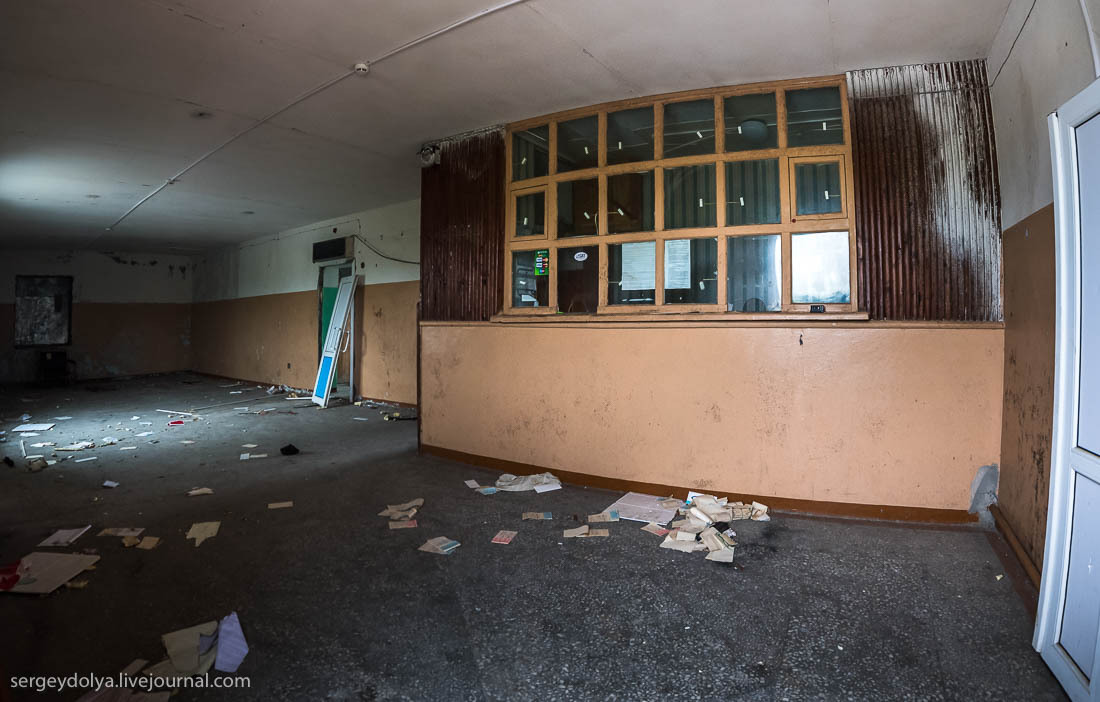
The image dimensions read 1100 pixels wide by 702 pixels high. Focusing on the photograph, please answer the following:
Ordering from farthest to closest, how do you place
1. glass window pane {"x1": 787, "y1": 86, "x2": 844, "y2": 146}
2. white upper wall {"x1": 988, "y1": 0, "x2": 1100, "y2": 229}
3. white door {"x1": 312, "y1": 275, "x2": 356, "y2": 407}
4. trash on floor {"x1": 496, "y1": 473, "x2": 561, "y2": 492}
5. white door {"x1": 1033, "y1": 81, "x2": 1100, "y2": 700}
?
1. white door {"x1": 312, "y1": 275, "x2": 356, "y2": 407}
2. trash on floor {"x1": 496, "y1": 473, "x2": 561, "y2": 492}
3. glass window pane {"x1": 787, "y1": 86, "x2": 844, "y2": 146}
4. white upper wall {"x1": 988, "y1": 0, "x2": 1100, "y2": 229}
5. white door {"x1": 1033, "y1": 81, "x2": 1100, "y2": 700}

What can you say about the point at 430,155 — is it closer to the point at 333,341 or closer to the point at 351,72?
the point at 351,72

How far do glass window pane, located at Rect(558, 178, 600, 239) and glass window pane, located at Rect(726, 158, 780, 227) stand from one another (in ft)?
3.12

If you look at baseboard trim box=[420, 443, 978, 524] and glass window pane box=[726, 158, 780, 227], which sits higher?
glass window pane box=[726, 158, 780, 227]

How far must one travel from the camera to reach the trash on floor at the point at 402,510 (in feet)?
10.2

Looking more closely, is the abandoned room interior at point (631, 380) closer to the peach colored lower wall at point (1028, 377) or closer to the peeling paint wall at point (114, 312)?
Answer: the peach colored lower wall at point (1028, 377)

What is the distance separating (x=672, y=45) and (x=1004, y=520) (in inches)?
126

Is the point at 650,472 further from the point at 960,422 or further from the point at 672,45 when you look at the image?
the point at 672,45

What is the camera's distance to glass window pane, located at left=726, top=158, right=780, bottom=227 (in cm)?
324

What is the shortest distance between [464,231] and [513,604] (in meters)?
3.15

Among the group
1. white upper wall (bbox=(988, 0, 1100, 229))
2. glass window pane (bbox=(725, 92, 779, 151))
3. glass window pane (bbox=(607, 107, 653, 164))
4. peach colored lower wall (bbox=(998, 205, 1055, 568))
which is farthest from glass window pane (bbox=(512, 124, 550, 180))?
peach colored lower wall (bbox=(998, 205, 1055, 568))

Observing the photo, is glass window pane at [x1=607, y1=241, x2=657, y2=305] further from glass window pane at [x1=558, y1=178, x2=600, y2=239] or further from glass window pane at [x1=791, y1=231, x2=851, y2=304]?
glass window pane at [x1=791, y1=231, x2=851, y2=304]

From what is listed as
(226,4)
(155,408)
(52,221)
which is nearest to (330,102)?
(226,4)

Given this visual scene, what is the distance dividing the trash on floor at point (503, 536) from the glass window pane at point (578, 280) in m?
1.67

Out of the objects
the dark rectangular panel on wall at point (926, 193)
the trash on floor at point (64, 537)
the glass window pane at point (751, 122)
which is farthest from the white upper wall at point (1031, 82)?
the trash on floor at point (64, 537)
